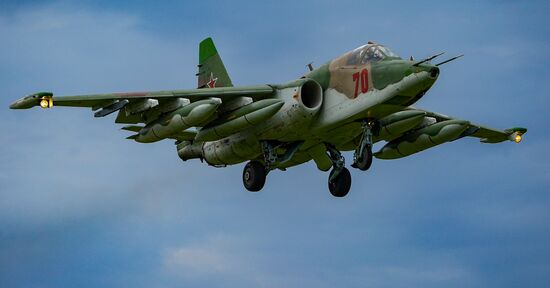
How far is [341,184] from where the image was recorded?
4200 cm

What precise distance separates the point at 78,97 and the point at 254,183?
6.79 meters

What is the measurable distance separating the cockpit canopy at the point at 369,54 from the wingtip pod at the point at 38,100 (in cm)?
934

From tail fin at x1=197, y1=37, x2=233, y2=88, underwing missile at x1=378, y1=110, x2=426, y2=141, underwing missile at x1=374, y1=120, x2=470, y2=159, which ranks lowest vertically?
underwing missile at x1=374, y1=120, x2=470, y2=159

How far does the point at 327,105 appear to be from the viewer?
3962 cm

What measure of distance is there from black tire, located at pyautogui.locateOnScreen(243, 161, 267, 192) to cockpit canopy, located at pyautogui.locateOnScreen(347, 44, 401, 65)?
5.06m

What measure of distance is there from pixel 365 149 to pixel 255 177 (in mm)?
4427

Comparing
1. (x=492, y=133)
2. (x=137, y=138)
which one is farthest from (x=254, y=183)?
(x=492, y=133)

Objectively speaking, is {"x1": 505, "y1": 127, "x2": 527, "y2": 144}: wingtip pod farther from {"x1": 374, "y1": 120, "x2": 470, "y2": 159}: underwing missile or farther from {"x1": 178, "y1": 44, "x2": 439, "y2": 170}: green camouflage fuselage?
{"x1": 178, "y1": 44, "x2": 439, "y2": 170}: green camouflage fuselage

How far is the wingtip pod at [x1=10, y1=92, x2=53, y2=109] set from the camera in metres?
37.3

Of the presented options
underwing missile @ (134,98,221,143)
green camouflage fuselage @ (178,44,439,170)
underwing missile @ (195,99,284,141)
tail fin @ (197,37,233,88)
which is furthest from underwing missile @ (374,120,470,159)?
underwing missile @ (134,98,221,143)

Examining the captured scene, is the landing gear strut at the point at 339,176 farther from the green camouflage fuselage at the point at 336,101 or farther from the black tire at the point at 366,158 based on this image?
the black tire at the point at 366,158

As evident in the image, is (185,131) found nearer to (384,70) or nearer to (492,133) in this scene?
(384,70)

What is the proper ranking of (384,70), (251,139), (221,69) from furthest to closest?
(221,69) < (251,139) < (384,70)

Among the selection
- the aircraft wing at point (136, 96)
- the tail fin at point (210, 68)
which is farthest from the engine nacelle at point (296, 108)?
the tail fin at point (210, 68)
